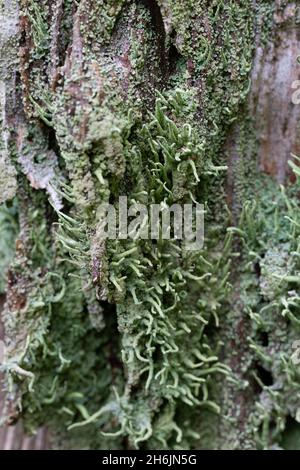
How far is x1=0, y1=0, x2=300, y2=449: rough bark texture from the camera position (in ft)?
3.02

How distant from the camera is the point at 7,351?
3.59ft

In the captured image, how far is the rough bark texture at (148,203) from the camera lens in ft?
3.02

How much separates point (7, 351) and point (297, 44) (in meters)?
0.79

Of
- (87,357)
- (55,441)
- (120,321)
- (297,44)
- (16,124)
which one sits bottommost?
(55,441)

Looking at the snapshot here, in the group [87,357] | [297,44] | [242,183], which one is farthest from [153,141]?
[87,357]

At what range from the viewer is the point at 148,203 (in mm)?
970
